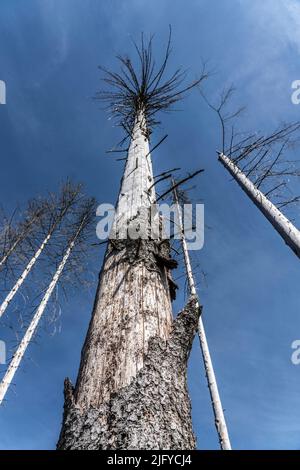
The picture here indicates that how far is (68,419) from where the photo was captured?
3.77 feet

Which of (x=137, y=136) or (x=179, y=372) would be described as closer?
(x=179, y=372)

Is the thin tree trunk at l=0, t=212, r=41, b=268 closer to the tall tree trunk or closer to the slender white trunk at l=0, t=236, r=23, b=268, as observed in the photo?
the slender white trunk at l=0, t=236, r=23, b=268

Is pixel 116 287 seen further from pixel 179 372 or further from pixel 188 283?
pixel 188 283

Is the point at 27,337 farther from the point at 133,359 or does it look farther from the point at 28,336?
the point at 133,359

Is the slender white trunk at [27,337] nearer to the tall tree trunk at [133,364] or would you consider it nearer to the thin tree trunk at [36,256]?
the thin tree trunk at [36,256]

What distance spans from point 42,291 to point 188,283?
14.9 ft

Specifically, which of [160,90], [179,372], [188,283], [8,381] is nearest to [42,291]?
[8,381]

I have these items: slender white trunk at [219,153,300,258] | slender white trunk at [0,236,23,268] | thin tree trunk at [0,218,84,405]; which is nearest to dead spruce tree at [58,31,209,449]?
slender white trunk at [219,153,300,258]

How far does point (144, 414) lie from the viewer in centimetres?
110

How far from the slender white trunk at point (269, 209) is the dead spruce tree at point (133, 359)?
3544 millimetres

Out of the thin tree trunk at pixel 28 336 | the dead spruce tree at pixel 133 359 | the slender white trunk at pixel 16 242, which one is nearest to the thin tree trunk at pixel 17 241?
the slender white trunk at pixel 16 242

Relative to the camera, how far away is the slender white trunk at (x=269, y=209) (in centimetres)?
494

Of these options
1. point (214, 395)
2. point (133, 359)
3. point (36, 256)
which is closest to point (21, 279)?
point (36, 256)
